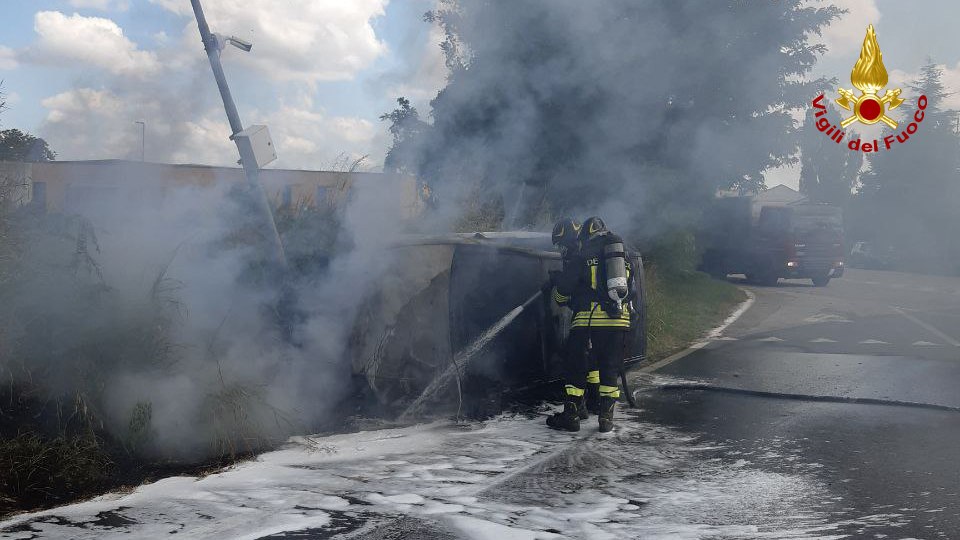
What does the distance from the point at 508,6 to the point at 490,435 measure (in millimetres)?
5043

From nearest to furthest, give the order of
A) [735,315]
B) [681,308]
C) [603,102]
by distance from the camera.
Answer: [603,102], [681,308], [735,315]

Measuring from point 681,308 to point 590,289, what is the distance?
28.6 ft

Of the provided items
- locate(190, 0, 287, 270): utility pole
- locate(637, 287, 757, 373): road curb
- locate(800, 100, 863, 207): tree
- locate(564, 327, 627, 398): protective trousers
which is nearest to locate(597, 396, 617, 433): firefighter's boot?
locate(564, 327, 627, 398): protective trousers

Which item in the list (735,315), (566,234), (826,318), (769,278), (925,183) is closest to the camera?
(566,234)

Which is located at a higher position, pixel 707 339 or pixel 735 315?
pixel 735 315

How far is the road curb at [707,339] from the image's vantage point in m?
9.51

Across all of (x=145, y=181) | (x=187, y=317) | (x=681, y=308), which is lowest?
(x=681, y=308)

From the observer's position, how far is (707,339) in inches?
470

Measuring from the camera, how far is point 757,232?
23.8 meters

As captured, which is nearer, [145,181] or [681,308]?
[145,181]

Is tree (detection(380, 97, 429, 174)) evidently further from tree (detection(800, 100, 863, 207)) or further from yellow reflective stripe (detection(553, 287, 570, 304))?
tree (detection(800, 100, 863, 207))

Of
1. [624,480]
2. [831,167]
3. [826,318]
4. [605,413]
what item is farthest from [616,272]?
[831,167]

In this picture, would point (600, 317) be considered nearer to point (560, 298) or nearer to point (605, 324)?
point (605, 324)

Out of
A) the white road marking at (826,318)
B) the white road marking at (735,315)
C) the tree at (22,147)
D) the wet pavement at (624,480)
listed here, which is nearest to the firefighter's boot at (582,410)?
the wet pavement at (624,480)
